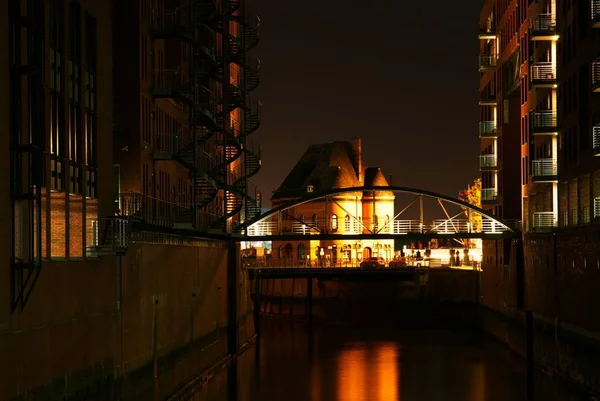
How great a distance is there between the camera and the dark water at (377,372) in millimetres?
44500

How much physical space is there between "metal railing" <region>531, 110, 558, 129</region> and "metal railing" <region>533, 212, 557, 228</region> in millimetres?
4014

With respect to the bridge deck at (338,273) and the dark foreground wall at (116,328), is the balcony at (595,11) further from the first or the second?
the bridge deck at (338,273)

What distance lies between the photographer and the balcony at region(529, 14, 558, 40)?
179 ft

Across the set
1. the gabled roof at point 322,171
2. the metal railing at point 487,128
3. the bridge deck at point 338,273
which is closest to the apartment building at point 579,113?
the metal railing at point 487,128

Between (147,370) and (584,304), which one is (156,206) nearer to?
(147,370)

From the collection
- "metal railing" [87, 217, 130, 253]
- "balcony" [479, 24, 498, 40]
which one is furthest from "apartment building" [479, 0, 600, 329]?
"metal railing" [87, 217, 130, 253]

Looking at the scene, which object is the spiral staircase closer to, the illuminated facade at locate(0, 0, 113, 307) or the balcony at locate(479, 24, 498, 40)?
the illuminated facade at locate(0, 0, 113, 307)

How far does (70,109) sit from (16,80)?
193 inches

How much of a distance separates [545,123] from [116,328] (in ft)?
92.1

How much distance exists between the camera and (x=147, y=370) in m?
37.6

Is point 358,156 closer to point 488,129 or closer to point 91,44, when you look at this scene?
point 488,129

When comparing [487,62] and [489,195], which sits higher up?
[487,62]

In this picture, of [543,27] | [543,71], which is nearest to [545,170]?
[543,71]

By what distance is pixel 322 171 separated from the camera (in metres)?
127
